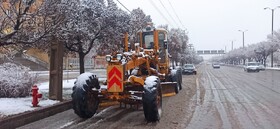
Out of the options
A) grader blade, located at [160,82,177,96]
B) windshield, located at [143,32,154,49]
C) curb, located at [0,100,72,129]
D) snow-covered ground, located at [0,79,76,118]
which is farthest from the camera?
windshield, located at [143,32,154,49]

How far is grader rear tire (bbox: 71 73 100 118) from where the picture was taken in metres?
11.1

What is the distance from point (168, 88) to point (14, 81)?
6596 millimetres

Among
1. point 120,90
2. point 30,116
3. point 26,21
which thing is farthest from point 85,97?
point 26,21

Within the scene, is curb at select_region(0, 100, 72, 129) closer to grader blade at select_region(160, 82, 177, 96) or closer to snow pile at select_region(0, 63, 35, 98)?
snow pile at select_region(0, 63, 35, 98)

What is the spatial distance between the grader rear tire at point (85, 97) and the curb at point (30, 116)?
1.01 m

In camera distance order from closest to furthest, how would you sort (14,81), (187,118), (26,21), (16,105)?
1. (187,118)
2. (26,21)
3. (16,105)
4. (14,81)

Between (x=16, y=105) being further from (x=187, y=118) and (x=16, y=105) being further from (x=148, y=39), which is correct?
(x=148, y=39)

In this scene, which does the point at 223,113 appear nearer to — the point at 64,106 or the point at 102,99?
the point at 102,99

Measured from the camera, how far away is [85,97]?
11.3m

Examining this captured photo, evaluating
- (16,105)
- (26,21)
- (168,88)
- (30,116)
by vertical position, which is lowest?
(30,116)

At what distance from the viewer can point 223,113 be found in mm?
12398

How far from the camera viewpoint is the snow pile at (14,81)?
14.4 meters

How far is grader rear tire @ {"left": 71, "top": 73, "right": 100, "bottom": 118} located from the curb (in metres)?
1.01

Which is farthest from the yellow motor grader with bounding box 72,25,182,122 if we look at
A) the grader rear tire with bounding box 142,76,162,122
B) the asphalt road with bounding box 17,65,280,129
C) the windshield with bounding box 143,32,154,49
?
the windshield with bounding box 143,32,154,49
